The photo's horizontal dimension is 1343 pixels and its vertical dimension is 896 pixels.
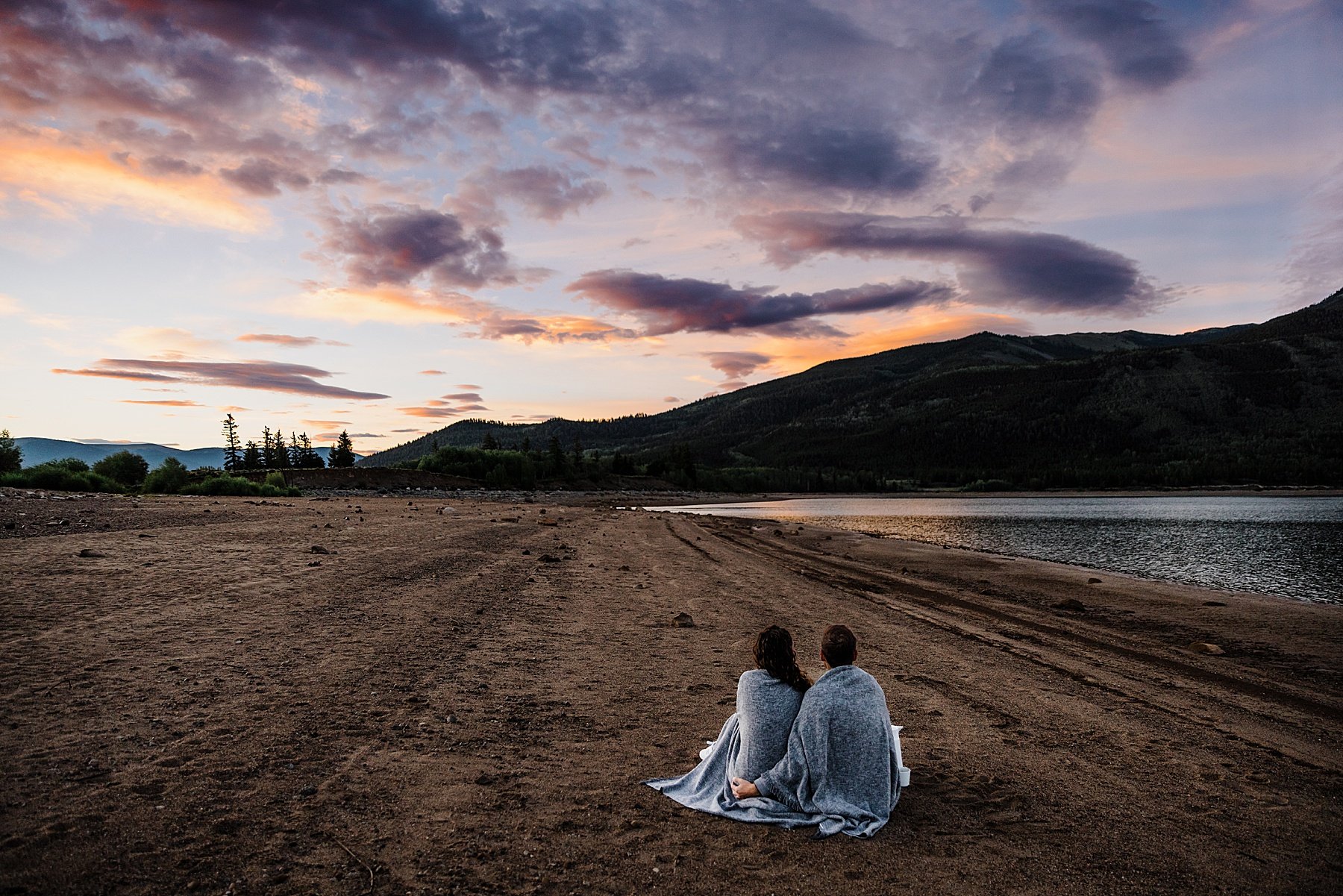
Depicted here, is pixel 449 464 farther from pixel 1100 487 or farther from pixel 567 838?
pixel 1100 487

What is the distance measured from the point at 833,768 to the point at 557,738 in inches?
118

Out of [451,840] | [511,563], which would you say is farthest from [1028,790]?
[511,563]

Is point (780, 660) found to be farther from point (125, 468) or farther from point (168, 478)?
point (125, 468)

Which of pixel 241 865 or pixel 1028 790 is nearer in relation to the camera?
pixel 241 865

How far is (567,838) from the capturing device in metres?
4.96

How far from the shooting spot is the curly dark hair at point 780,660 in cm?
582

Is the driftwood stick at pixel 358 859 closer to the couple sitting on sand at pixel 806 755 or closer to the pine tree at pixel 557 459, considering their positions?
the couple sitting on sand at pixel 806 755

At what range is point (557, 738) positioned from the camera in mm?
6992

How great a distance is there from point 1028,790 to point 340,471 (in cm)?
7097

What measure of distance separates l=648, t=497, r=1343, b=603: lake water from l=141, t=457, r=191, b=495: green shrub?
155ft

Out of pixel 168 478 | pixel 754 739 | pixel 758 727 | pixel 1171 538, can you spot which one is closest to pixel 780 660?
pixel 758 727

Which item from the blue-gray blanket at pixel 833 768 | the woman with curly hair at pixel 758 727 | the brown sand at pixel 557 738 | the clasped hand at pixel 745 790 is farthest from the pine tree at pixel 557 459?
the blue-gray blanket at pixel 833 768

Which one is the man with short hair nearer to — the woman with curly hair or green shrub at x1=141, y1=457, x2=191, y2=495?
the woman with curly hair

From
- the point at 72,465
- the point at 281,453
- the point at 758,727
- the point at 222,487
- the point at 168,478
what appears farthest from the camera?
the point at 281,453
